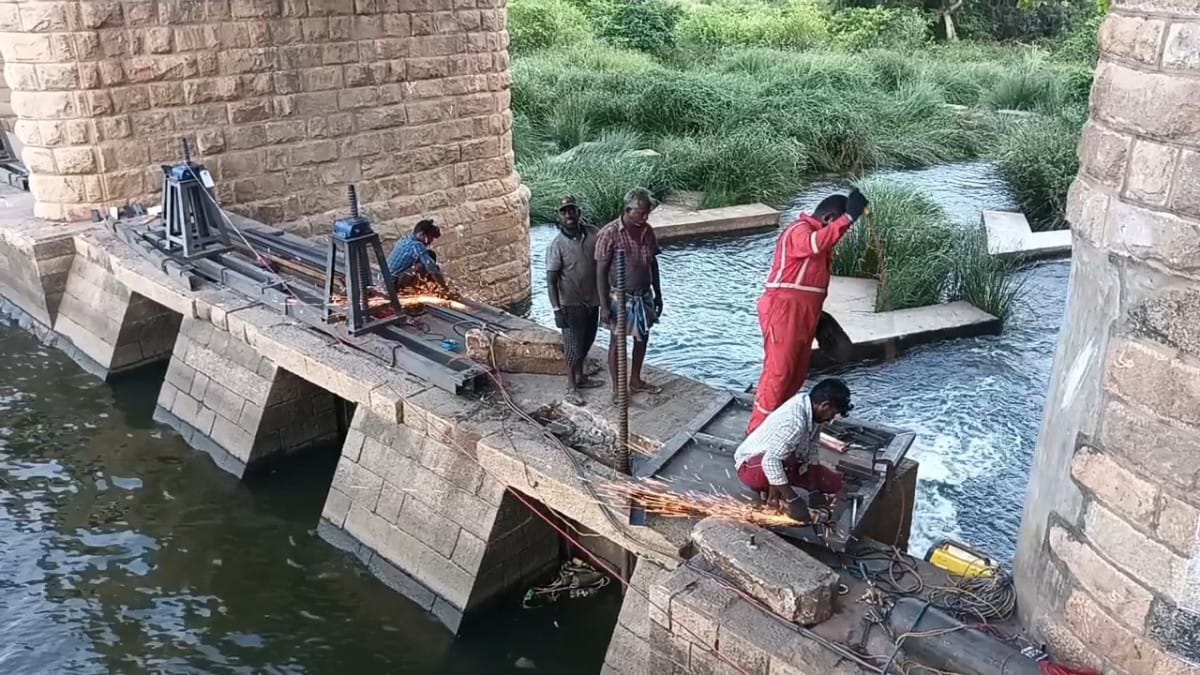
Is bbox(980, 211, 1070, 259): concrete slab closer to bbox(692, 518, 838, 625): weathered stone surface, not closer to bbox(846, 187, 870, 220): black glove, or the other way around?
bbox(846, 187, 870, 220): black glove

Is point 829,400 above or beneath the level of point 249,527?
above

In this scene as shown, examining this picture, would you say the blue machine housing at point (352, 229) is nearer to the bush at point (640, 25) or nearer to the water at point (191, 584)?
the water at point (191, 584)

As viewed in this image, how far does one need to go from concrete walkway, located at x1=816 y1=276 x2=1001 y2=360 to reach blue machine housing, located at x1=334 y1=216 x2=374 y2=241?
4.81 m

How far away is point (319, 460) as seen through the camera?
30.0ft

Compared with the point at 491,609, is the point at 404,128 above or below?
above

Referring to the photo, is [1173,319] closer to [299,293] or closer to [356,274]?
[356,274]

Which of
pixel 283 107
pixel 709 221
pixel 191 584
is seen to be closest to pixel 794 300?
→ pixel 191 584

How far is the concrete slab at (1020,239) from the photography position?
529 inches

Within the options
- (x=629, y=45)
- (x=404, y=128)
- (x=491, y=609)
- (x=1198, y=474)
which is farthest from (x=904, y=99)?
(x=1198, y=474)

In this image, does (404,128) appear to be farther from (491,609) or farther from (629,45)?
(629,45)

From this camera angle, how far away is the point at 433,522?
7176 mm

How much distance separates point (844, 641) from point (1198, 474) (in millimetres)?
1731

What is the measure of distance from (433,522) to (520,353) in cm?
136

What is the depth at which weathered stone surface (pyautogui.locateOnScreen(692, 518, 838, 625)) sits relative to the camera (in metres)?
4.85
